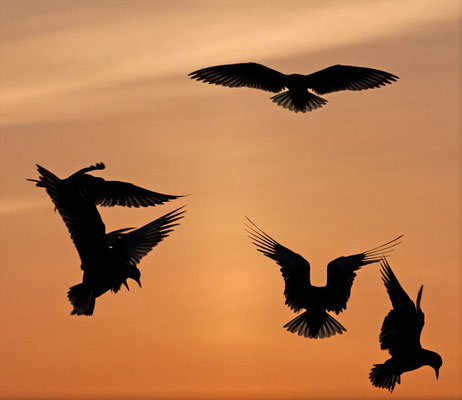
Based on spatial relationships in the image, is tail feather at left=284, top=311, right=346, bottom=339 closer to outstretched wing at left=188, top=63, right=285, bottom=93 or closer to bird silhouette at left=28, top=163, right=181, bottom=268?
bird silhouette at left=28, top=163, right=181, bottom=268

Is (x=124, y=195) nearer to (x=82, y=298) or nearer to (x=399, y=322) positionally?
(x=82, y=298)

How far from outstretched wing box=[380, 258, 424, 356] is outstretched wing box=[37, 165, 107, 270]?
18.5 ft

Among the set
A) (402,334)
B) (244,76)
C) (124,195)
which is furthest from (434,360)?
(244,76)

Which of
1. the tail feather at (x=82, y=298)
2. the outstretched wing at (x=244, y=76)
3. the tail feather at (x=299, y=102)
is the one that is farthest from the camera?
the tail feather at (x=299, y=102)

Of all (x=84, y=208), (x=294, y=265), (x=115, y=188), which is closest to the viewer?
(x=84, y=208)

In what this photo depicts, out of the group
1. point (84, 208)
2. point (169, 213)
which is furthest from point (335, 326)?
point (84, 208)

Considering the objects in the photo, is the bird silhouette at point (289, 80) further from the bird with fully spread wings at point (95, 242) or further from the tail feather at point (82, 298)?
the tail feather at point (82, 298)

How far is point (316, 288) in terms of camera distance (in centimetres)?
2702

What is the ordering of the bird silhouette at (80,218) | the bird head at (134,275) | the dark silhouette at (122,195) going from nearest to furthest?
the bird silhouette at (80,218)
the bird head at (134,275)
the dark silhouette at (122,195)

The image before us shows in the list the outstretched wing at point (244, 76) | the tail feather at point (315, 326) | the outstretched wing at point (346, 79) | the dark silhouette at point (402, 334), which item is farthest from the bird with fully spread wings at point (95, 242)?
the outstretched wing at point (346, 79)

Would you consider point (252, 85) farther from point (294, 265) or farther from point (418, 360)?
point (418, 360)

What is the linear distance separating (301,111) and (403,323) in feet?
30.1

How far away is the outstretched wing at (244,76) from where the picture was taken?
3344 centimetres

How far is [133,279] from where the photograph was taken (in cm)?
2608
